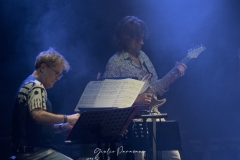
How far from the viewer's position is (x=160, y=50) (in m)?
6.37

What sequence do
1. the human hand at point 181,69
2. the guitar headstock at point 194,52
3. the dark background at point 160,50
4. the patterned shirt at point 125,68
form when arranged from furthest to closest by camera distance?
the dark background at point 160,50, the guitar headstock at point 194,52, the human hand at point 181,69, the patterned shirt at point 125,68

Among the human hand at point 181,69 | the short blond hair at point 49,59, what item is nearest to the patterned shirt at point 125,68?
the human hand at point 181,69

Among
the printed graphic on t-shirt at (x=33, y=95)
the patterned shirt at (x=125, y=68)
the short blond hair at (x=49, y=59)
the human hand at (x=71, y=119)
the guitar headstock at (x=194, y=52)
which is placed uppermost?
the guitar headstock at (x=194, y=52)

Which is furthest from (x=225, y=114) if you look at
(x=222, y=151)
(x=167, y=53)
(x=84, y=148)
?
(x=84, y=148)

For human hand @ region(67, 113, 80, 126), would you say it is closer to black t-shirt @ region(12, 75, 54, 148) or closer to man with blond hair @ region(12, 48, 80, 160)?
man with blond hair @ region(12, 48, 80, 160)

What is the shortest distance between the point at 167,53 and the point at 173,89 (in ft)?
1.90

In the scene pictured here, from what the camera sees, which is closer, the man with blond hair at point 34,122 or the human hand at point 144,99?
the man with blond hair at point 34,122

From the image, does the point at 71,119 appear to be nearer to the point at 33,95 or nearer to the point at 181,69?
the point at 33,95

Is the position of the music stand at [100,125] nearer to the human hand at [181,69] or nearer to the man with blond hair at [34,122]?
the man with blond hair at [34,122]

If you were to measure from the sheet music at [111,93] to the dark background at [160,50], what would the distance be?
2.11 meters

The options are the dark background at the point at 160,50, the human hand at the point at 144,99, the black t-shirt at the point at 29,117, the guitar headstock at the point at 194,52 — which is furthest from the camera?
the dark background at the point at 160,50

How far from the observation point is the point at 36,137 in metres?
3.53

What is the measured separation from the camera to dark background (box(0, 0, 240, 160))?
18.4 ft

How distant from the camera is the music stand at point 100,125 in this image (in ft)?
11.0
